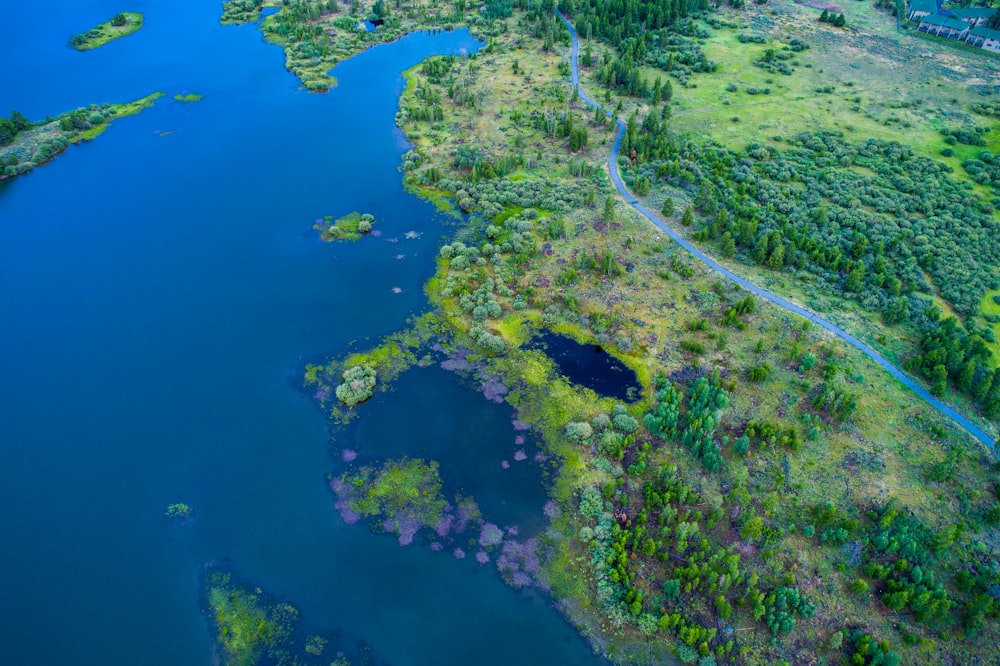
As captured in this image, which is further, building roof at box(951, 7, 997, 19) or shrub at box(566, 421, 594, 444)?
building roof at box(951, 7, 997, 19)

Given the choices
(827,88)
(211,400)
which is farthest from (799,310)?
(827,88)

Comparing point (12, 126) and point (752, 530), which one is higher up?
point (12, 126)

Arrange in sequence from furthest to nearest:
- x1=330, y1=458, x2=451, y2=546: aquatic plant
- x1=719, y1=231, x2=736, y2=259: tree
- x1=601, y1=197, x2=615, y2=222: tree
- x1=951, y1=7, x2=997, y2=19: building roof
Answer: x1=951, y1=7, x2=997, y2=19: building roof
x1=601, y1=197, x2=615, y2=222: tree
x1=719, y1=231, x2=736, y2=259: tree
x1=330, y1=458, x2=451, y2=546: aquatic plant

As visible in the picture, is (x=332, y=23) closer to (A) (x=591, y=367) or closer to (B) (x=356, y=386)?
(B) (x=356, y=386)

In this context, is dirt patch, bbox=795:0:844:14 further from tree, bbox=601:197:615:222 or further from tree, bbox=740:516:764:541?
tree, bbox=740:516:764:541

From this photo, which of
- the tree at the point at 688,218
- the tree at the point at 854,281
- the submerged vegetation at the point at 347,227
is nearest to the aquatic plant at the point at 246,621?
the submerged vegetation at the point at 347,227

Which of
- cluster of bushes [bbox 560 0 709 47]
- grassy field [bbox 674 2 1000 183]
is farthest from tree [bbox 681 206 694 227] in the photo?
cluster of bushes [bbox 560 0 709 47]
